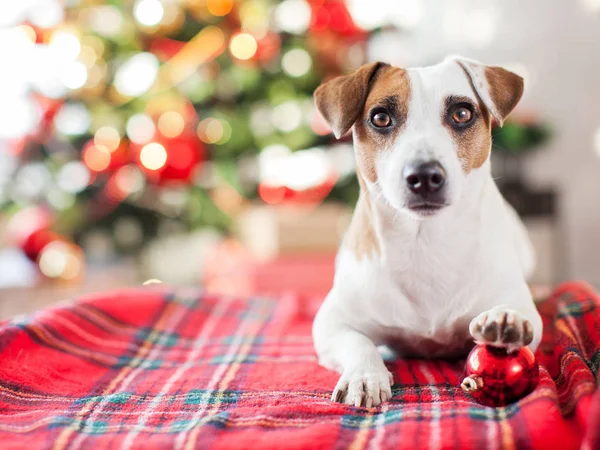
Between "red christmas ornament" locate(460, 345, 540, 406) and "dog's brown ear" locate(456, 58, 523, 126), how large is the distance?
1.69 ft

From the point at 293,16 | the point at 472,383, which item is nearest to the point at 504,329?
the point at 472,383

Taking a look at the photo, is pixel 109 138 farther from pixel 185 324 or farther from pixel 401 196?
pixel 401 196

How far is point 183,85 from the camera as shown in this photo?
9.98 ft

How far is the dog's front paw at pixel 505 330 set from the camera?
1.09 metres

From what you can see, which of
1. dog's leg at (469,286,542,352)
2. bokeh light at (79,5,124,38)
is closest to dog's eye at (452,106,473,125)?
dog's leg at (469,286,542,352)

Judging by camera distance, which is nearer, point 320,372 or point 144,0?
point 320,372

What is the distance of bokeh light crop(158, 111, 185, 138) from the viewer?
292 cm

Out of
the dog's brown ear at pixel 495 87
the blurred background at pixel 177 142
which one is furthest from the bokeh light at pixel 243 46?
the dog's brown ear at pixel 495 87

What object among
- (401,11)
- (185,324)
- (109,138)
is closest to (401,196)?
(185,324)

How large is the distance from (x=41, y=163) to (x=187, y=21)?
101 cm

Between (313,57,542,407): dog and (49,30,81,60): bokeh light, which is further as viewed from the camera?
(49,30,81,60): bokeh light

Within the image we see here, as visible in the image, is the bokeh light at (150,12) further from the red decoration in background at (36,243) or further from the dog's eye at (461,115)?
the dog's eye at (461,115)

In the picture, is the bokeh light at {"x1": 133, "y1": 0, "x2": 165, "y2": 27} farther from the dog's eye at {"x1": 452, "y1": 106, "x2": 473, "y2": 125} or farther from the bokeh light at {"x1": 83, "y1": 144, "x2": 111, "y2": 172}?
the dog's eye at {"x1": 452, "y1": 106, "x2": 473, "y2": 125}

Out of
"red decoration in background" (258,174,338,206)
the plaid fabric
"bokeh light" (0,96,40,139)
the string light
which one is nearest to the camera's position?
the plaid fabric
